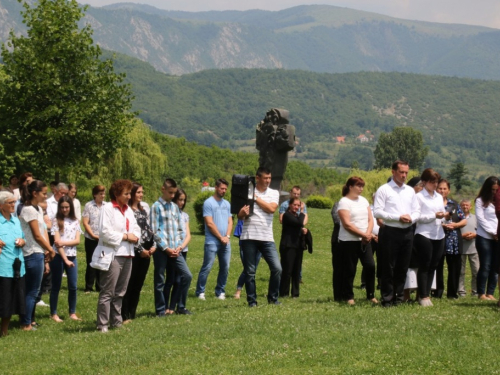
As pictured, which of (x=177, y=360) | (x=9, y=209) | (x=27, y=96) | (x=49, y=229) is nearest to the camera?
(x=177, y=360)

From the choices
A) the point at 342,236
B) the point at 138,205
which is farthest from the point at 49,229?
the point at 342,236

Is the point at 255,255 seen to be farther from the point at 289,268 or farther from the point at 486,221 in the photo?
the point at 486,221

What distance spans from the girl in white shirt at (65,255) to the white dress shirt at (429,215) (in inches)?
198

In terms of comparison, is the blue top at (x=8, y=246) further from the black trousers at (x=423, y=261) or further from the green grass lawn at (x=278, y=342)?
the black trousers at (x=423, y=261)

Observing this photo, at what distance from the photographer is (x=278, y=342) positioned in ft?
28.2

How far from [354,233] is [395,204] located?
0.75 meters

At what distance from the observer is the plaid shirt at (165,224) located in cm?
1104

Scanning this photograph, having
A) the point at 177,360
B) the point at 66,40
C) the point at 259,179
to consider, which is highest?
the point at 66,40

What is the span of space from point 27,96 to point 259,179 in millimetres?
12258

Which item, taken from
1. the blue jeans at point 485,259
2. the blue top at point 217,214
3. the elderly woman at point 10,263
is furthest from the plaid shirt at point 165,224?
the blue jeans at point 485,259

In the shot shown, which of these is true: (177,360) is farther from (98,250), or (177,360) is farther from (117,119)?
(117,119)

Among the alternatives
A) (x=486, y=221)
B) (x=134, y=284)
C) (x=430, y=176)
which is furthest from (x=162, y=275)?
(x=486, y=221)

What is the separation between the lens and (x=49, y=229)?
1230cm

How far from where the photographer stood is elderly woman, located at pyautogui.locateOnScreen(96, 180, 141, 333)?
9.91 metres
